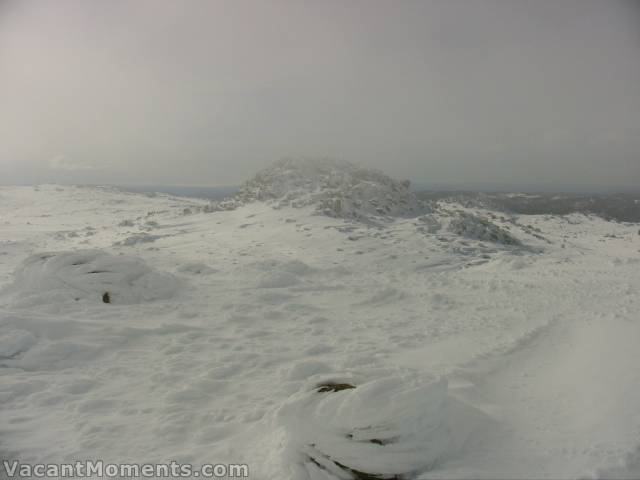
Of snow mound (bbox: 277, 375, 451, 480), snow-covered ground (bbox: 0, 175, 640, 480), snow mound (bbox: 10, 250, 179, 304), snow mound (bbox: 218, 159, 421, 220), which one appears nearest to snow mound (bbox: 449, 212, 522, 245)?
snow-covered ground (bbox: 0, 175, 640, 480)

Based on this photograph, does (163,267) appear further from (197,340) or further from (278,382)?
(278,382)

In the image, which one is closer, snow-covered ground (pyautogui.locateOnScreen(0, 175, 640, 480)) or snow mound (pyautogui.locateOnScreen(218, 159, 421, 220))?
snow-covered ground (pyautogui.locateOnScreen(0, 175, 640, 480))

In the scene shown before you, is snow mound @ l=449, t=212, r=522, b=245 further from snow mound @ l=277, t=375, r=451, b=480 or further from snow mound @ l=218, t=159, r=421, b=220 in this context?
snow mound @ l=277, t=375, r=451, b=480

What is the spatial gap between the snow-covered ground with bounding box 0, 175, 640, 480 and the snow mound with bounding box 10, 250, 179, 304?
5 cm

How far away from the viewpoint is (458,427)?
161 inches

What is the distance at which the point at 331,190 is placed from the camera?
79.0ft

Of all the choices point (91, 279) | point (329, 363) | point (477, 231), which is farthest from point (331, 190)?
point (329, 363)

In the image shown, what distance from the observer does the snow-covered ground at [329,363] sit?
151 inches

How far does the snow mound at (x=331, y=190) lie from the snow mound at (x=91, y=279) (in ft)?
39.2

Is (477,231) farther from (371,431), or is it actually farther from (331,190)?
(371,431)

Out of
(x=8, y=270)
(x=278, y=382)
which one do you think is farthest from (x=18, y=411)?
(x=8, y=270)

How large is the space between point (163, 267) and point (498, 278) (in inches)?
440

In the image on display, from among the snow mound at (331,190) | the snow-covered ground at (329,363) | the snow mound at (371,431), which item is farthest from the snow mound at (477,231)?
the snow mound at (371,431)

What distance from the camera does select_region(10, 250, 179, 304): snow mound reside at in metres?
9.31
